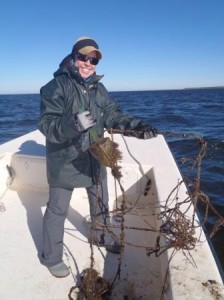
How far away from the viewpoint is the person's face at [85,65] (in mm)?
2408

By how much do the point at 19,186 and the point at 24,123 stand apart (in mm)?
15917

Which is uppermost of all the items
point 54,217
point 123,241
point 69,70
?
point 69,70

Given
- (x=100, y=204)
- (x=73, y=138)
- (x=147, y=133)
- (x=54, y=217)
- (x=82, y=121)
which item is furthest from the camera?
(x=100, y=204)

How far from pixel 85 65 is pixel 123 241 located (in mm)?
1501

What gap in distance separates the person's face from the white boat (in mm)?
Answer: 987

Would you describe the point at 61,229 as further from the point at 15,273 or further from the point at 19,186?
the point at 19,186

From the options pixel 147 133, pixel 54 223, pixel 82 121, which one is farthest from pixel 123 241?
pixel 82 121

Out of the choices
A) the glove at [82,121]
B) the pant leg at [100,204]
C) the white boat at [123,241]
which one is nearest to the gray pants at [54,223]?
the white boat at [123,241]

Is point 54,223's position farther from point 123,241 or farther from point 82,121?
point 82,121

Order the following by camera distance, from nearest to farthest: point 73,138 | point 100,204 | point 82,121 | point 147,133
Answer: point 82,121 < point 73,138 < point 147,133 < point 100,204

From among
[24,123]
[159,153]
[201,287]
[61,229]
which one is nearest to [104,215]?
[61,229]

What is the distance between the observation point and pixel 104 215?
3.08 metres

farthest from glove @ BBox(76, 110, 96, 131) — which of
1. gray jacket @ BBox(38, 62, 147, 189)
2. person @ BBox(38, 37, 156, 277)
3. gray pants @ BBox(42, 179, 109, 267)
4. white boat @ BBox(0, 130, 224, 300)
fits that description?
gray pants @ BBox(42, 179, 109, 267)

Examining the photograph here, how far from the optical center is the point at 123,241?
2342 millimetres
